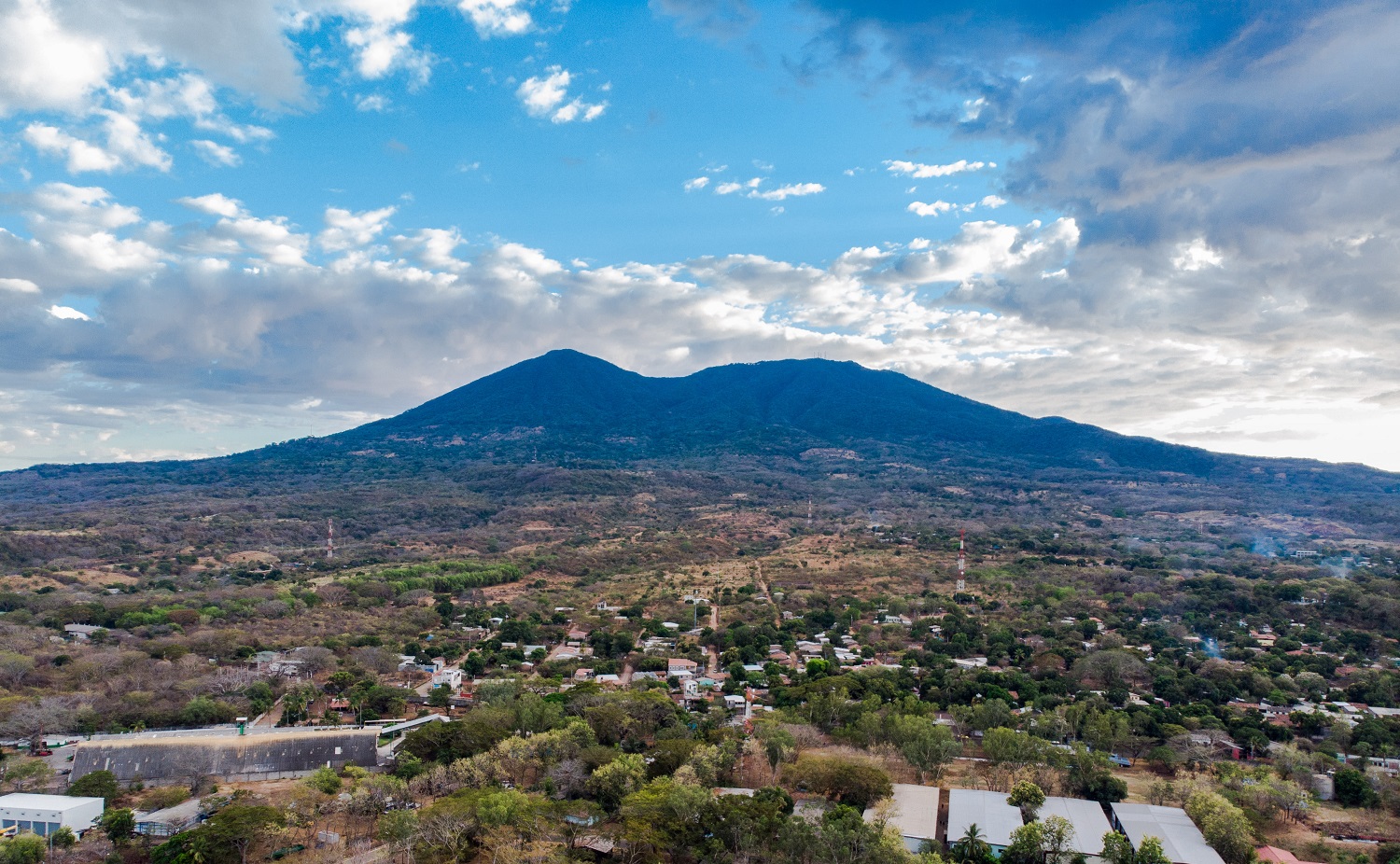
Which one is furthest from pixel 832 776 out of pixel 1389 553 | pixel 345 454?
pixel 345 454

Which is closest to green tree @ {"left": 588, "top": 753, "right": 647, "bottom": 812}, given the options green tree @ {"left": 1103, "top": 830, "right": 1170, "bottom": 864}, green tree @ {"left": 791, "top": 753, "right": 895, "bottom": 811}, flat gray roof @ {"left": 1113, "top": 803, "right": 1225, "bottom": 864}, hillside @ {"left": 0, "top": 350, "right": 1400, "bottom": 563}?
green tree @ {"left": 791, "top": 753, "right": 895, "bottom": 811}

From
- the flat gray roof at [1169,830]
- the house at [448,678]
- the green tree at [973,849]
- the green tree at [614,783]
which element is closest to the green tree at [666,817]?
the green tree at [614,783]

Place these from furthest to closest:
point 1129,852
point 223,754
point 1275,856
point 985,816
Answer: point 223,754 → point 985,816 → point 1275,856 → point 1129,852

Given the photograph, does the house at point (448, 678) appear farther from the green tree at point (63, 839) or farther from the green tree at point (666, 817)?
the green tree at point (666, 817)

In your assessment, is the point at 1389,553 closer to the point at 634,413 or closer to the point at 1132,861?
the point at 1132,861

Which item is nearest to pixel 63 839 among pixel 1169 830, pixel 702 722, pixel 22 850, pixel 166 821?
pixel 22 850

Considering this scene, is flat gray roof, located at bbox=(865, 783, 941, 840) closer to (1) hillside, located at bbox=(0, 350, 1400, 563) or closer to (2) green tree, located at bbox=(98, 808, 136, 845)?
(2) green tree, located at bbox=(98, 808, 136, 845)

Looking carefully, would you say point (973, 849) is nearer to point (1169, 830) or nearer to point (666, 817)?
point (1169, 830)
